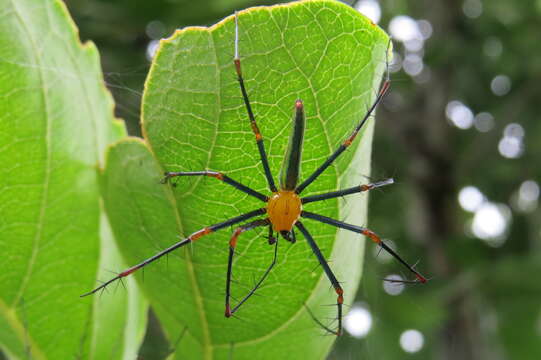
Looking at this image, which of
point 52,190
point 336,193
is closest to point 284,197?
point 336,193

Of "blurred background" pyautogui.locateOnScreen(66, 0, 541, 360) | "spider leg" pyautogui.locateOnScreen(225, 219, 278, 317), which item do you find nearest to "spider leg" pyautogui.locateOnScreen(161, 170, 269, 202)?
"spider leg" pyautogui.locateOnScreen(225, 219, 278, 317)

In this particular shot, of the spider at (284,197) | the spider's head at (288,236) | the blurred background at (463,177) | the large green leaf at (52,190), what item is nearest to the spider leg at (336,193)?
the spider at (284,197)

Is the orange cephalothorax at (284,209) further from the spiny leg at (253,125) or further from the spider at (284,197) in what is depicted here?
the spiny leg at (253,125)

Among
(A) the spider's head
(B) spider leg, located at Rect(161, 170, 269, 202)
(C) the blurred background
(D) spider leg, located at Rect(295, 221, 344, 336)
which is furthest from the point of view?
(C) the blurred background

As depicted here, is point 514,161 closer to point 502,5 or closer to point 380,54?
point 502,5

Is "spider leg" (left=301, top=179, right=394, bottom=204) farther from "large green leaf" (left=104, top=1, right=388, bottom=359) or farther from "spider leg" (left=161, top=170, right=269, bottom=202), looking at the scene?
"spider leg" (left=161, top=170, right=269, bottom=202)

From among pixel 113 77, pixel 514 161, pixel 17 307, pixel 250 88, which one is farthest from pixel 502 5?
pixel 17 307
